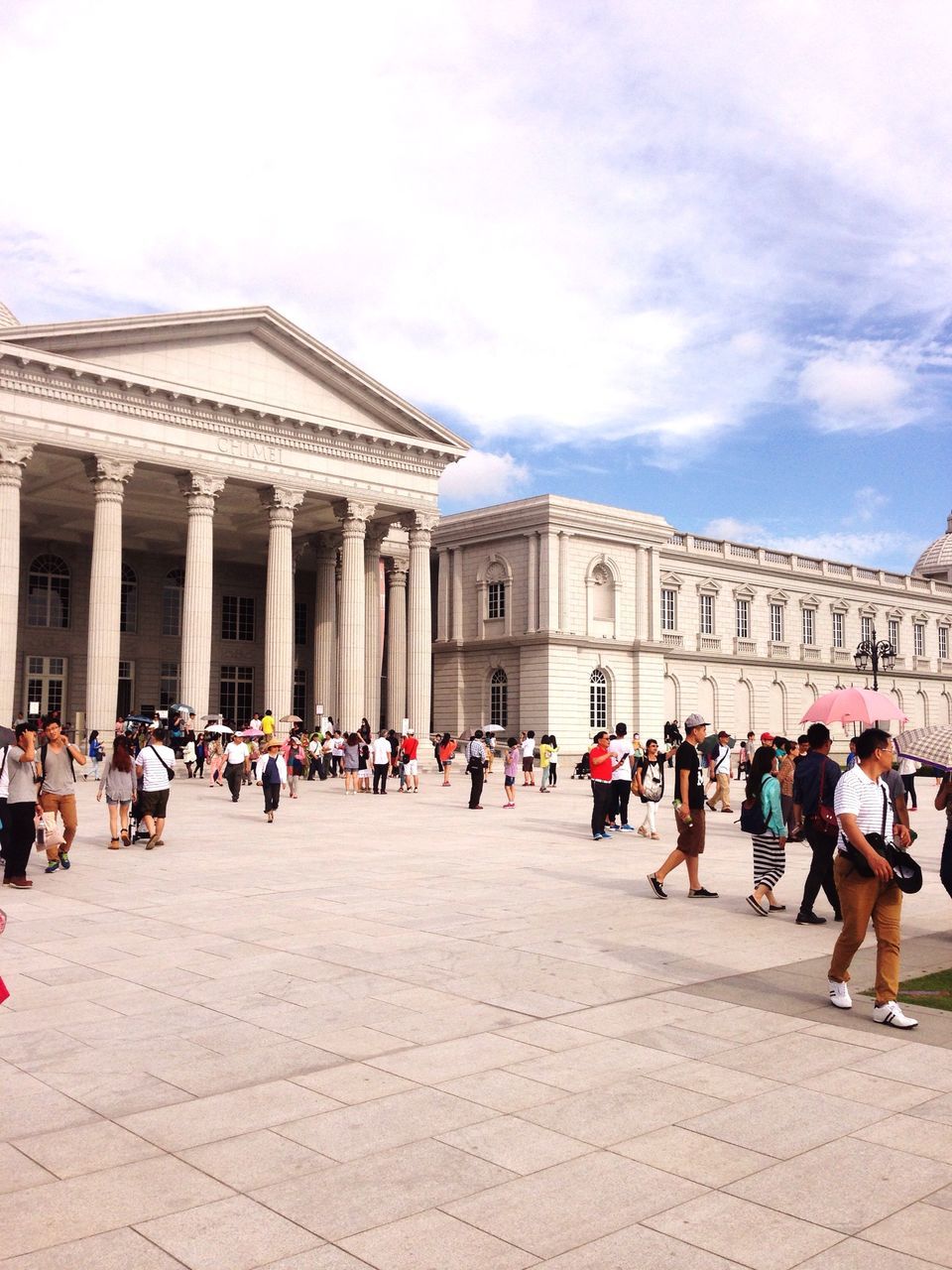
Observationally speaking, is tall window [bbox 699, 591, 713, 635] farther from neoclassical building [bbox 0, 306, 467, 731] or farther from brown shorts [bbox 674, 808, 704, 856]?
brown shorts [bbox 674, 808, 704, 856]

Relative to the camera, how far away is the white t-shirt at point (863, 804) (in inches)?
295

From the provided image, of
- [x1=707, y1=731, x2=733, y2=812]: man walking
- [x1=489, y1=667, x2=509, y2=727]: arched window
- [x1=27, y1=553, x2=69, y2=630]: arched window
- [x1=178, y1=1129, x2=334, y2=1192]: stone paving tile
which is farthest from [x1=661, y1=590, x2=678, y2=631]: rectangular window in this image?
[x1=178, y1=1129, x2=334, y2=1192]: stone paving tile

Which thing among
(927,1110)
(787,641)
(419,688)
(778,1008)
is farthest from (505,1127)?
(787,641)

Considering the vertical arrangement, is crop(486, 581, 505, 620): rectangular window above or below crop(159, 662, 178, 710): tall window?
above

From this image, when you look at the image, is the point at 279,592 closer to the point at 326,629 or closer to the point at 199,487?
the point at 199,487

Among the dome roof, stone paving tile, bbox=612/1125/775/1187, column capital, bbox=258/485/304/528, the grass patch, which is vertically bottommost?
stone paving tile, bbox=612/1125/775/1187

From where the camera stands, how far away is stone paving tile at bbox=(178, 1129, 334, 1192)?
486 cm

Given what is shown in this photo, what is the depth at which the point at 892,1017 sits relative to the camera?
7254mm

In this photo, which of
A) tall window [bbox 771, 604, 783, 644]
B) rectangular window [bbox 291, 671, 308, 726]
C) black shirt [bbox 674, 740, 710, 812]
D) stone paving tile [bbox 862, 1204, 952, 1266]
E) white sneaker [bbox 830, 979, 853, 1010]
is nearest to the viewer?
stone paving tile [bbox 862, 1204, 952, 1266]

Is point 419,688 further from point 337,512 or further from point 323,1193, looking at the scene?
point 323,1193

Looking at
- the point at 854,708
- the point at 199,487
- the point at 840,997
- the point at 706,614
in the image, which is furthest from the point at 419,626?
the point at 840,997

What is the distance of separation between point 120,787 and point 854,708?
10167mm

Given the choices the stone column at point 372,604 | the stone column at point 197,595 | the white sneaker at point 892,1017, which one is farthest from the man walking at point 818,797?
the stone column at point 372,604

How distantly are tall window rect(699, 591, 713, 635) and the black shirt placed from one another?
51.2 m
